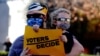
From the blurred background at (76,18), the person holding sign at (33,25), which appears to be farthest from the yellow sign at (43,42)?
the blurred background at (76,18)

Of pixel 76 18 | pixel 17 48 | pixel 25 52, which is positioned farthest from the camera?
pixel 76 18

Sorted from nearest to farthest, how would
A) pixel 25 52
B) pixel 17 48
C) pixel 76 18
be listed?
pixel 25 52 < pixel 17 48 < pixel 76 18

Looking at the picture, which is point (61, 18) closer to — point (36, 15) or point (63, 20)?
point (63, 20)

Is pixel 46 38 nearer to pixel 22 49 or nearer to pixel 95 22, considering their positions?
pixel 22 49

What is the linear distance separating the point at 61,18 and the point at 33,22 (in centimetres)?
26

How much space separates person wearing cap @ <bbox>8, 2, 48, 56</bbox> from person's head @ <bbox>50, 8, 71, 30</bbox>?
7cm

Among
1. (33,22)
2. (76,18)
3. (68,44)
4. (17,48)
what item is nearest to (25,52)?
(17,48)

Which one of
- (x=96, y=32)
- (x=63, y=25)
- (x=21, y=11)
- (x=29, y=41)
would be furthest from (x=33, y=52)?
(x=96, y=32)

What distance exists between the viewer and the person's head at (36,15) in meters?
3.53

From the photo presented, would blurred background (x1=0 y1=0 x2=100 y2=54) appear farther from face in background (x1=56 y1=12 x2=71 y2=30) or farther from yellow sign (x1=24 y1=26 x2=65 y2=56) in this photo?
yellow sign (x1=24 y1=26 x2=65 y2=56)

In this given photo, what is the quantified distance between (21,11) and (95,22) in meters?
6.10

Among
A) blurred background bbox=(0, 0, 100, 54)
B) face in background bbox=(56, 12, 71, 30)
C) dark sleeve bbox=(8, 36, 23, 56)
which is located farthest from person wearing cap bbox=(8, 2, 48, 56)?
blurred background bbox=(0, 0, 100, 54)

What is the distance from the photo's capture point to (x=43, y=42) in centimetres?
353

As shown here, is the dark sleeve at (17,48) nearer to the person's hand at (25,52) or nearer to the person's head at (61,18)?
the person's hand at (25,52)
